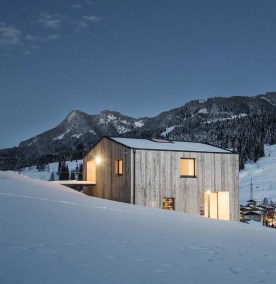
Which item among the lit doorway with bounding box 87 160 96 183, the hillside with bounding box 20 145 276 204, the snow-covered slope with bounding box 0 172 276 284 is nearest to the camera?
the snow-covered slope with bounding box 0 172 276 284

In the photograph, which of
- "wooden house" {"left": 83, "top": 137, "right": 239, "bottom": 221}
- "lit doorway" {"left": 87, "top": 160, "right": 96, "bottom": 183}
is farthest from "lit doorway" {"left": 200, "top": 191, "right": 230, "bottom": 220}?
"lit doorway" {"left": 87, "top": 160, "right": 96, "bottom": 183}

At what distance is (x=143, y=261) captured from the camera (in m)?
5.02

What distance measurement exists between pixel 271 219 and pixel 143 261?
8785 centimetres

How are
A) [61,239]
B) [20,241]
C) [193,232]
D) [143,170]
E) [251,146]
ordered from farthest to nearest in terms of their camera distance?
[251,146], [143,170], [193,232], [61,239], [20,241]

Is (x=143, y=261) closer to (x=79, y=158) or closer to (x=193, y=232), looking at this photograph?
(x=193, y=232)

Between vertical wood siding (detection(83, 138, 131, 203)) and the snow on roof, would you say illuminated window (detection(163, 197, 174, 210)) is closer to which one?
vertical wood siding (detection(83, 138, 131, 203))

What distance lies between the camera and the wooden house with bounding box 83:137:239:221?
76.2 ft

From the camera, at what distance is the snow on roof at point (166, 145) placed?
79.3 feet

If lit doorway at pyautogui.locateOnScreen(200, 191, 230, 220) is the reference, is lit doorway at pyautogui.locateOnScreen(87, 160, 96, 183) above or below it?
above

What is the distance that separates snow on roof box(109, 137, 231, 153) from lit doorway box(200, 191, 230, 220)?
3.14 meters

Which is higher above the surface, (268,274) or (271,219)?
(268,274)

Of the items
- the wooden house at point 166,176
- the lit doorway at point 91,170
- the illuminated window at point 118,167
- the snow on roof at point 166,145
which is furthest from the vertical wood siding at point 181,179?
the lit doorway at point 91,170

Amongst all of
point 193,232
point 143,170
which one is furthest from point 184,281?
point 143,170

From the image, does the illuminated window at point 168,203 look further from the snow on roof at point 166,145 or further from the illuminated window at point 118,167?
the illuminated window at point 118,167
